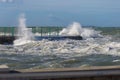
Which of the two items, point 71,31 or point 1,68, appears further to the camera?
point 71,31

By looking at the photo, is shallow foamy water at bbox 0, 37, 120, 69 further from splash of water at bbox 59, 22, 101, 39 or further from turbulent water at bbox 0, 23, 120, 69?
splash of water at bbox 59, 22, 101, 39

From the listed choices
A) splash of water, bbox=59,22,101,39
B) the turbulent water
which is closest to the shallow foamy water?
the turbulent water

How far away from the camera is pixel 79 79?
6273mm

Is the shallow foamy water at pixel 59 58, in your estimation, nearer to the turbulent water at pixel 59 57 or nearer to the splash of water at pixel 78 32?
the turbulent water at pixel 59 57

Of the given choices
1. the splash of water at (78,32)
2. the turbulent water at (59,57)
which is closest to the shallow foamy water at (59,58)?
the turbulent water at (59,57)

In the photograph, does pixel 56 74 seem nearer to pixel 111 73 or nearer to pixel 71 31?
pixel 111 73

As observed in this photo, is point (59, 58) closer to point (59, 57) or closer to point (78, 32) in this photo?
point (59, 57)

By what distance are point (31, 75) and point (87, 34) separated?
61446 millimetres

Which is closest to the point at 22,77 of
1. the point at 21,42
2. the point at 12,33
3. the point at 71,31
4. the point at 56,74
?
the point at 56,74

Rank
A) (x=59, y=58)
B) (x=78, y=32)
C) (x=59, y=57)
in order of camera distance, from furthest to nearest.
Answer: (x=78, y=32), (x=59, y=57), (x=59, y=58)

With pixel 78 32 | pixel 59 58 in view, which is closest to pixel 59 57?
pixel 59 58

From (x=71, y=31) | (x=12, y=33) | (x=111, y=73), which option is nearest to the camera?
(x=111, y=73)

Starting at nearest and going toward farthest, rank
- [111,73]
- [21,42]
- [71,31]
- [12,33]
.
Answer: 1. [111,73]
2. [21,42]
3. [12,33]
4. [71,31]

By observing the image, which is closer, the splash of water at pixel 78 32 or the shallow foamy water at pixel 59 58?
the shallow foamy water at pixel 59 58
